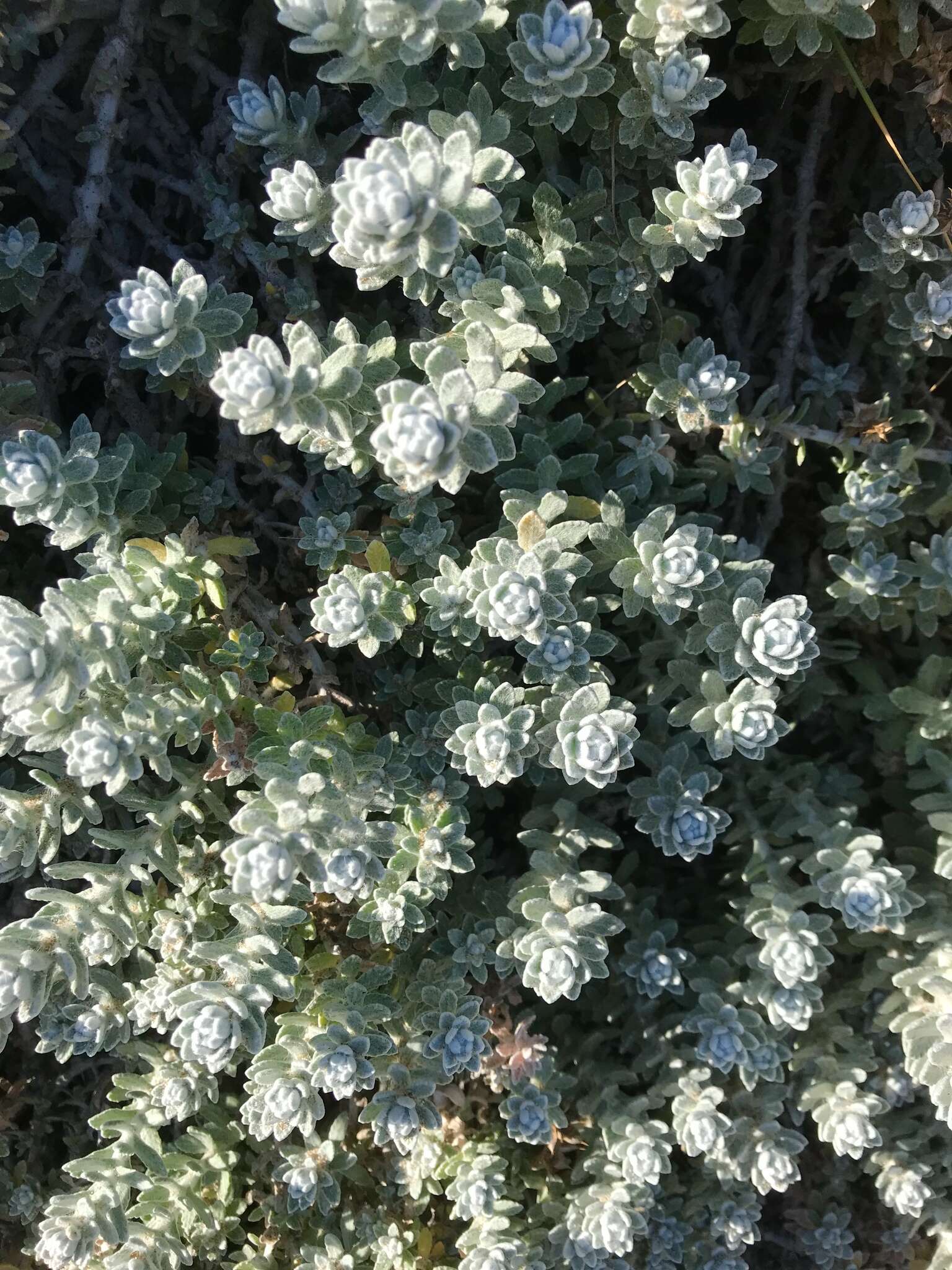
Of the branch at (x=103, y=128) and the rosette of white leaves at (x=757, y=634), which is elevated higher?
the branch at (x=103, y=128)

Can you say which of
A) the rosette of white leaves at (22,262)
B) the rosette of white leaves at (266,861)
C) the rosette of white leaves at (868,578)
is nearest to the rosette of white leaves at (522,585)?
the rosette of white leaves at (266,861)

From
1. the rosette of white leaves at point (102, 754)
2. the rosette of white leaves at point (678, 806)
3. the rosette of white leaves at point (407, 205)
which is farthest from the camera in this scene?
the rosette of white leaves at point (678, 806)

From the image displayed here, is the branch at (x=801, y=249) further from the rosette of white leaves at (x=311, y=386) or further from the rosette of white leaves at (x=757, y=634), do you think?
the rosette of white leaves at (x=311, y=386)

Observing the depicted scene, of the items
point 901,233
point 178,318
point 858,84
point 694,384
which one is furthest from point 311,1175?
point 858,84

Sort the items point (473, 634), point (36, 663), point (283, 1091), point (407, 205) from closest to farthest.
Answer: point (407, 205) → point (36, 663) → point (283, 1091) → point (473, 634)

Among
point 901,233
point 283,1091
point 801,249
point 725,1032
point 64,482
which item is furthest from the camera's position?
point 801,249

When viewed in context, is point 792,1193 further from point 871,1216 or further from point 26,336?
point 26,336

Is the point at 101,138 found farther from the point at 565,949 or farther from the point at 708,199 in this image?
the point at 565,949
